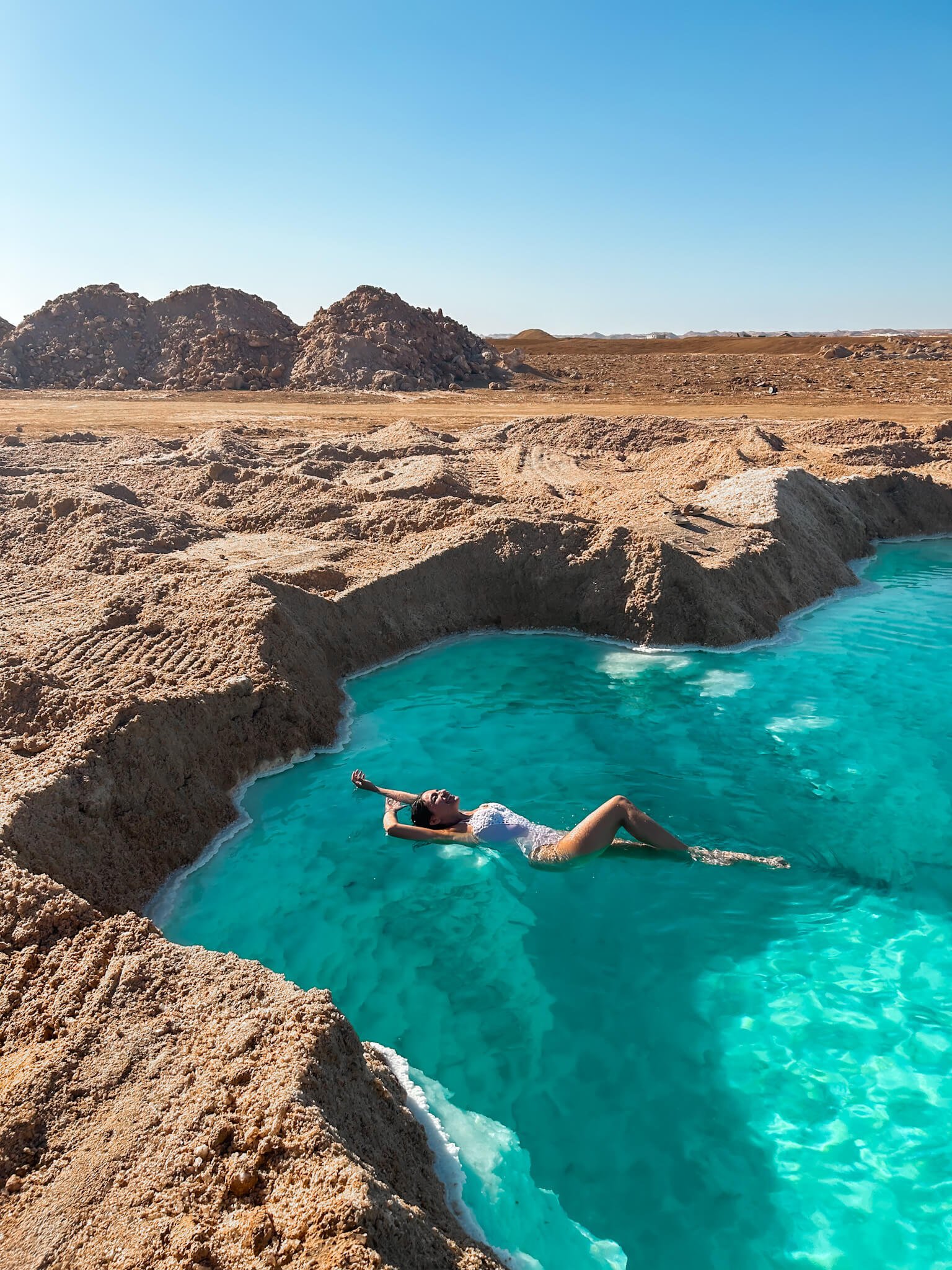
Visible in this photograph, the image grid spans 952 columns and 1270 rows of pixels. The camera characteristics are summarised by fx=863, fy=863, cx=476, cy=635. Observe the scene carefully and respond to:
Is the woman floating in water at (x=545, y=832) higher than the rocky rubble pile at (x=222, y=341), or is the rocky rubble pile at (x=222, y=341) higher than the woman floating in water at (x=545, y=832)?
the rocky rubble pile at (x=222, y=341)

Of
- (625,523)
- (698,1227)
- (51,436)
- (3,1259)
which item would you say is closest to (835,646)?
(625,523)

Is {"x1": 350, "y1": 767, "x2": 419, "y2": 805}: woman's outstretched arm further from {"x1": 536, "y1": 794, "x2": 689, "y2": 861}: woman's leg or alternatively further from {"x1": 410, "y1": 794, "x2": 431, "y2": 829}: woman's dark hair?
{"x1": 536, "y1": 794, "x2": 689, "y2": 861}: woman's leg

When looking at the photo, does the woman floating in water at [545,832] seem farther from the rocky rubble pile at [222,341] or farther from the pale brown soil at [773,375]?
the rocky rubble pile at [222,341]

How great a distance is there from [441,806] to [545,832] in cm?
71

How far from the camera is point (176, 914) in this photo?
5.25m

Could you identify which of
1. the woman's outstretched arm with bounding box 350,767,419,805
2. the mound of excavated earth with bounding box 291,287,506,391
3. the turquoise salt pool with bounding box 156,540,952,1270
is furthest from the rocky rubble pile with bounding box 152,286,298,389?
the woman's outstretched arm with bounding box 350,767,419,805

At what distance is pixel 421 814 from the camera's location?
5.78m

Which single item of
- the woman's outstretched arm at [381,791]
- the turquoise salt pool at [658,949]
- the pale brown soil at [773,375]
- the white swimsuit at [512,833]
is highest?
the pale brown soil at [773,375]

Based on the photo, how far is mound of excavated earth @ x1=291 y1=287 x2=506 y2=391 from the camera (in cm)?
2738

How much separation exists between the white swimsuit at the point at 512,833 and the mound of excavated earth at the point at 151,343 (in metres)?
24.8

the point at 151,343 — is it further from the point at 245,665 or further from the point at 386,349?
the point at 245,665

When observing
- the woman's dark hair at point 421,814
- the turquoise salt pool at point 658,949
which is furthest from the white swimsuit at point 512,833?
the woman's dark hair at point 421,814

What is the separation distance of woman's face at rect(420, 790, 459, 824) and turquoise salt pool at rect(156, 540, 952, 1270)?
8.7 inches

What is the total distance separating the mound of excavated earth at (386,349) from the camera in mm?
27375
